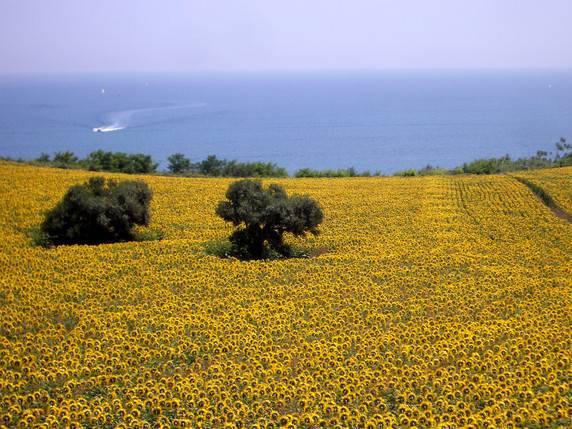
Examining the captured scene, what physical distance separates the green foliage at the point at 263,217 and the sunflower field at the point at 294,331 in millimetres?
1970

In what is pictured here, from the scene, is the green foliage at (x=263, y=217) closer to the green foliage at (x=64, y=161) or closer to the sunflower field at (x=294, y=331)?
the sunflower field at (x=294, y=331)

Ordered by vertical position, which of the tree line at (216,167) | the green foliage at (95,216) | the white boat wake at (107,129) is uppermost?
the white boat wake at (107,129)

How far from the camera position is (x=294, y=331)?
766 inches

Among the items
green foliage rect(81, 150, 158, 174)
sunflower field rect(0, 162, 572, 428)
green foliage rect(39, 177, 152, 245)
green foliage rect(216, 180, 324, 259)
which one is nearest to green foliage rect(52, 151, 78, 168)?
green foliage rect(81, 150, 158, 174)

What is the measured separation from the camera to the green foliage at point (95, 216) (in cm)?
3173

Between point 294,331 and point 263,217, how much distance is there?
11409 millimetres

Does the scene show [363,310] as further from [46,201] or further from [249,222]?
[46,201]

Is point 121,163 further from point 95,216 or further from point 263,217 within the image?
point 263,217

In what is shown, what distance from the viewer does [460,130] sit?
634 ft

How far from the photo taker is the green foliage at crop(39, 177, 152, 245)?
1249 inches

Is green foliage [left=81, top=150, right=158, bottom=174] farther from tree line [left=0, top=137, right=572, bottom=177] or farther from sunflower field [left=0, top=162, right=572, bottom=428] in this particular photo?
sunflower field [left=0, top=162, right=572, bottom=428]

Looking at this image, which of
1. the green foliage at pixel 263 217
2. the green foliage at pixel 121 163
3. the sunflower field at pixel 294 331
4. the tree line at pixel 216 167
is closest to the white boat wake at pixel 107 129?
the tree line at pixel 216 167

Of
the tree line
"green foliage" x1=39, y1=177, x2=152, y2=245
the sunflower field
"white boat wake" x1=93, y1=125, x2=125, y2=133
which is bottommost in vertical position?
the sunflower field

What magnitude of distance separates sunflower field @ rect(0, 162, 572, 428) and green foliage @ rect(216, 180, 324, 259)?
197 centimetres
